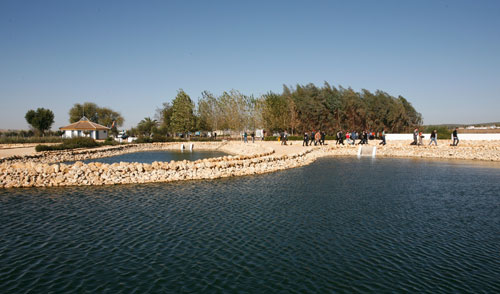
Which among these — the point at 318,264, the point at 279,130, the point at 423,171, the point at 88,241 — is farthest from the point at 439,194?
the point at 279,130

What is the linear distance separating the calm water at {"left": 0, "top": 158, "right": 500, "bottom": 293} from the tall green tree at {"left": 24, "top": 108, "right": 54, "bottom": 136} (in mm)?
71411

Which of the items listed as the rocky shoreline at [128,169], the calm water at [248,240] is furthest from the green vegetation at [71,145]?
the calm water at [248,240]

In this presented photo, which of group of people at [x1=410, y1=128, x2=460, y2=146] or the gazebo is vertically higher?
the gazebo

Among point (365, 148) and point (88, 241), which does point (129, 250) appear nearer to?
point (88, 241)

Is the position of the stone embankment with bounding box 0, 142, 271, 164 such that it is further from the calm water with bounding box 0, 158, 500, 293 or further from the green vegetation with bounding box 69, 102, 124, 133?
the green vegetation with bounding box 69, 102, 124, 133

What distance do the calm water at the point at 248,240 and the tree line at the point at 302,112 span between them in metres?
52.7

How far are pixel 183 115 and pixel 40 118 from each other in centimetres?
3509

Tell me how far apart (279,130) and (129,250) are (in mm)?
66492

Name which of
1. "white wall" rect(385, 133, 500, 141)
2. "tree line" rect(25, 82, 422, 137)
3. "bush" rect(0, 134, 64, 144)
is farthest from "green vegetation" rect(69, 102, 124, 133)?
"white wall" rect(385, 133, 500, 141)

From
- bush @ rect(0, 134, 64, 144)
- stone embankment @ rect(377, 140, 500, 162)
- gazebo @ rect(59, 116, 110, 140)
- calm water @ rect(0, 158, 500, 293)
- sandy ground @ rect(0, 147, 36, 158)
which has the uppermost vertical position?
gazebo @ rect(59, 116, 110, 140)

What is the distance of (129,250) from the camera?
9203 millimetres

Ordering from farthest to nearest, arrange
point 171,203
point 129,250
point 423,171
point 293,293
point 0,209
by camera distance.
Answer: point 423,171, point 171,203, point 0,209, point 129,250, point 293,293

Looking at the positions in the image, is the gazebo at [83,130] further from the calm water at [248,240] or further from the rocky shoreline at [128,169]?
the calm water at [248,240]

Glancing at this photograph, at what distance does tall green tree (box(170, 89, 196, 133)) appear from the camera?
72238mm
